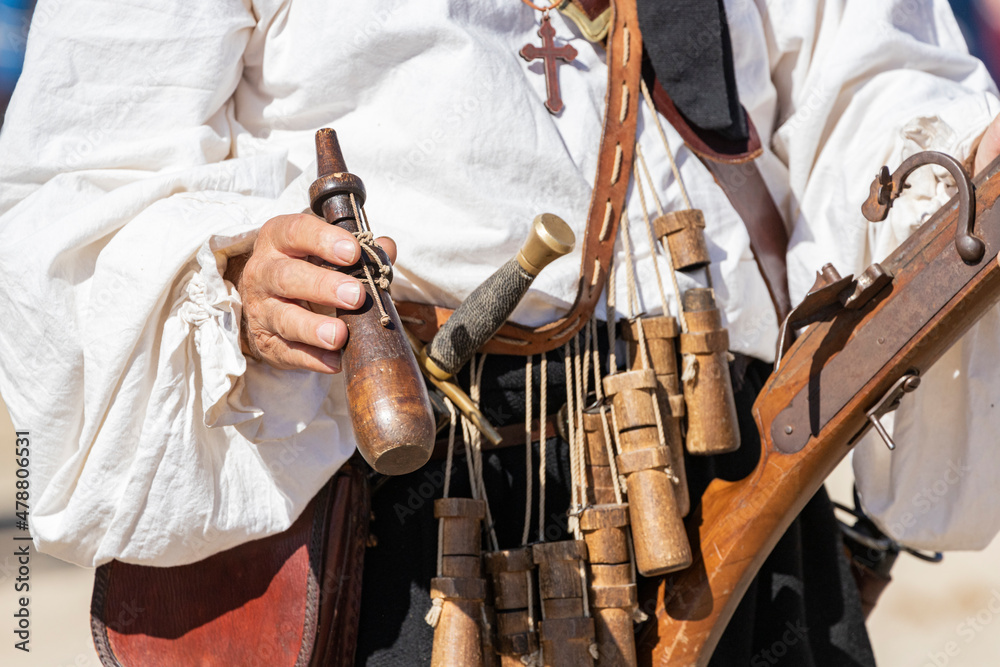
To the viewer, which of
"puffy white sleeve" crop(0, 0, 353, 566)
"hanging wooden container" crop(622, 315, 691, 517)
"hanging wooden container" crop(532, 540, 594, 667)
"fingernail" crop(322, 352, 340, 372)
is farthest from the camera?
"hanging wooden container" crop(622, 315, 691, 517)

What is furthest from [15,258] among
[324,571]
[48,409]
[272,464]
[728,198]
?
[728,198]

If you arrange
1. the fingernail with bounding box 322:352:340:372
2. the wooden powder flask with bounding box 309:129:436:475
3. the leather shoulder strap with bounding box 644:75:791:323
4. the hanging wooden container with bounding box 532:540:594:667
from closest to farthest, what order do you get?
1. the wooden powder flask with bounding box 309:129:436:475
2. the fingernail with bounding box 322:352:340:372
3. the hanging wooden container with bounding box 532:540:594:667
4. the leather shoulder strap with bounding box 644:75:791:323

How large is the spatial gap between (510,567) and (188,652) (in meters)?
0.47

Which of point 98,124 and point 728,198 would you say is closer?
point 98,124

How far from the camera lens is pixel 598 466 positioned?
116 cm

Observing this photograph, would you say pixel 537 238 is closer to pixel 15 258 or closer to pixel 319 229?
pixel 319 229

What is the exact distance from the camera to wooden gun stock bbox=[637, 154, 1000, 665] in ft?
3.46

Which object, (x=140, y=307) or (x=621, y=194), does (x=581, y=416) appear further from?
(x=140, y=307)

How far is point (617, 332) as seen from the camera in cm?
121

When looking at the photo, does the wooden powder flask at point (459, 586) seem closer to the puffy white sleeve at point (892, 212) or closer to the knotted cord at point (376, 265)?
the knotted cord at point (376, 265)

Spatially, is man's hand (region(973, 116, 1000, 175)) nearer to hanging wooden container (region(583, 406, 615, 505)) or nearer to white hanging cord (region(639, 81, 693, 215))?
white hanging cord (region(639, 81, 693, 215))

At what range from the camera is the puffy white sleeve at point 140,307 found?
3.09 ft

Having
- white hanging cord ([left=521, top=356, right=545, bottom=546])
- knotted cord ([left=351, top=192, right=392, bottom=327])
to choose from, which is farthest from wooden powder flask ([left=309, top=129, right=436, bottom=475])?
white hanging cord ([left=521, top=356, right=545, bottom=546])

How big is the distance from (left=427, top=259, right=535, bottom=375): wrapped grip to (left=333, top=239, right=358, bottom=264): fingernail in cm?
22
